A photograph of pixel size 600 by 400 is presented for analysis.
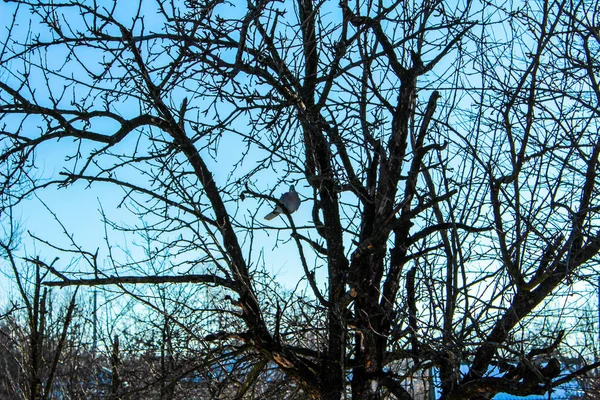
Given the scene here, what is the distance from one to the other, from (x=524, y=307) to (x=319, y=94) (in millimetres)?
2042

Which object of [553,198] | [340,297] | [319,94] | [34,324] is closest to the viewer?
[553,198]

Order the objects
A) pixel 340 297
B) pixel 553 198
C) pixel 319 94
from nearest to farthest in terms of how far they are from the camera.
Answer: pixel 553 198
pixel 340 297
pixel 319 94

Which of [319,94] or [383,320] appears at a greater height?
[319,94]

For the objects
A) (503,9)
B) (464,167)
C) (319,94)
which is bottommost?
(464,167)

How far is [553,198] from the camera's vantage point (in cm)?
430

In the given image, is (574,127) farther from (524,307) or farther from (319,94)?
(319,94)

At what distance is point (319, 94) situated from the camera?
4.91m

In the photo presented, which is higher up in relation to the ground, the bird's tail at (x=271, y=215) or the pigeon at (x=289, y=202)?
the pigeon at (x=289, y=202)

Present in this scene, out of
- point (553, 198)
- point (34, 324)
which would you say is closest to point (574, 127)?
point (553, 198)

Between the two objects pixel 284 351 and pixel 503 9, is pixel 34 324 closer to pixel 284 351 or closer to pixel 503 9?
pixel 284 351

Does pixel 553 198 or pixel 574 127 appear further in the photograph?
pixel 574 127

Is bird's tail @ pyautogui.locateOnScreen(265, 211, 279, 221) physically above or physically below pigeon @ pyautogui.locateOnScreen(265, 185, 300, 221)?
below

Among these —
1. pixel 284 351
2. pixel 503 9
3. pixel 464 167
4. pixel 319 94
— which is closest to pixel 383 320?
pixel 284 351

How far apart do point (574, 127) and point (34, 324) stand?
16.3 feet
